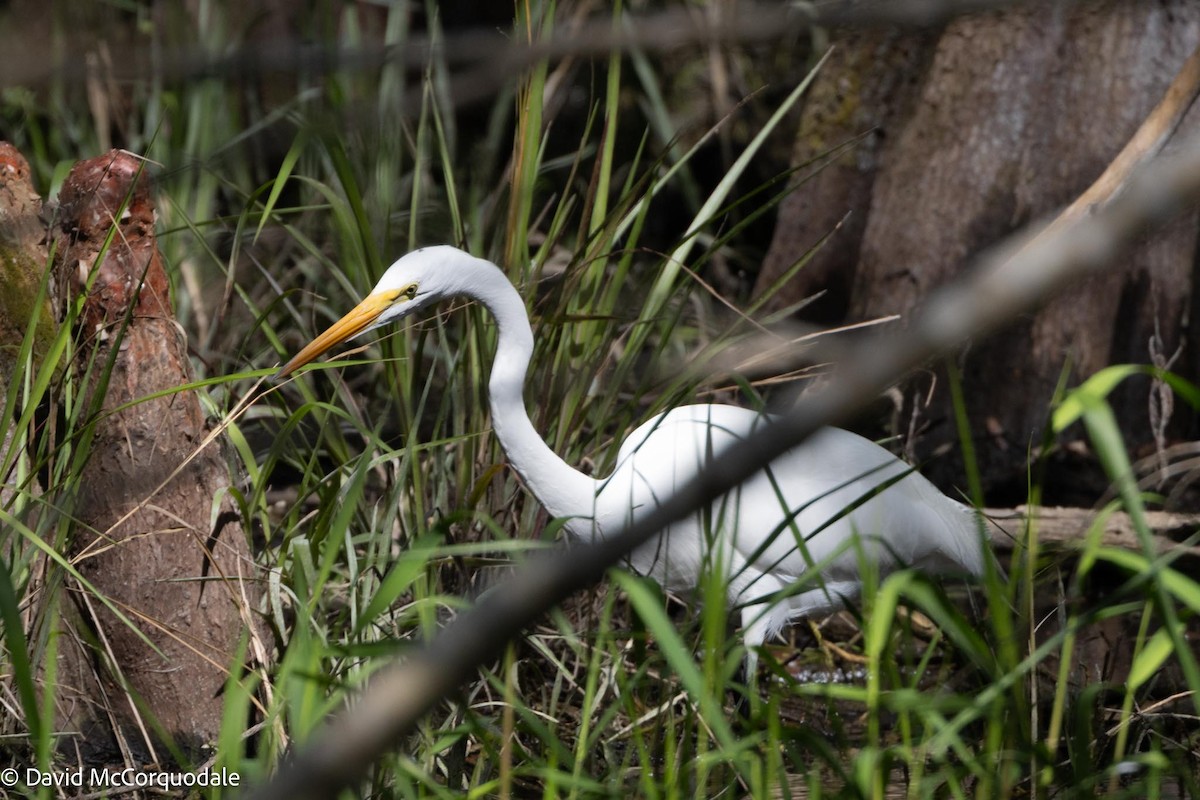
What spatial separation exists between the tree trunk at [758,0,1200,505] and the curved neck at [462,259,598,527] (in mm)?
1319

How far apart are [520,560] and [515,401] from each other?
1.27 feet

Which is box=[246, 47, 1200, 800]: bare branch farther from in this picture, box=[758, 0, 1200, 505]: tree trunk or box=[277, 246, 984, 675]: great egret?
box=[758, 0, 1200, 505]: tree trunk

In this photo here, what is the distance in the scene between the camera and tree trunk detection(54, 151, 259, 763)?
1.80 meters

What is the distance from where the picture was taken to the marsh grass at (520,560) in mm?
1307

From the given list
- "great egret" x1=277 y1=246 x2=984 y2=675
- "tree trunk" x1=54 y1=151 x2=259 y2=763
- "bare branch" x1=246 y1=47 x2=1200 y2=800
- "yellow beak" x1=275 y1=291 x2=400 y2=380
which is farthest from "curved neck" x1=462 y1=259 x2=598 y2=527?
"bare branch" x1=246 y1=47 x2=1200 y2=800

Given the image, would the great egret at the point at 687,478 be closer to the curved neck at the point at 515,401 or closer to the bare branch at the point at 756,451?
the curved neck at the point at 515,401

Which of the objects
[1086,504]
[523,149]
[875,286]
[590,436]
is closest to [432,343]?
[590,436]

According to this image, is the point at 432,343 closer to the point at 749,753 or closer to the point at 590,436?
the point at 590,436

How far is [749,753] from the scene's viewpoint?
57.2 inches

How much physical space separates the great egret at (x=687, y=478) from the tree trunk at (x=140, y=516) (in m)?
0.21

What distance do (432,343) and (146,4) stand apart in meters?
2.76

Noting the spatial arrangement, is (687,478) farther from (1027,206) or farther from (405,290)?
(1027,206)

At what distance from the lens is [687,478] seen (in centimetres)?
185

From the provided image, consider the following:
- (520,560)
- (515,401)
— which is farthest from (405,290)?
(520,560)
